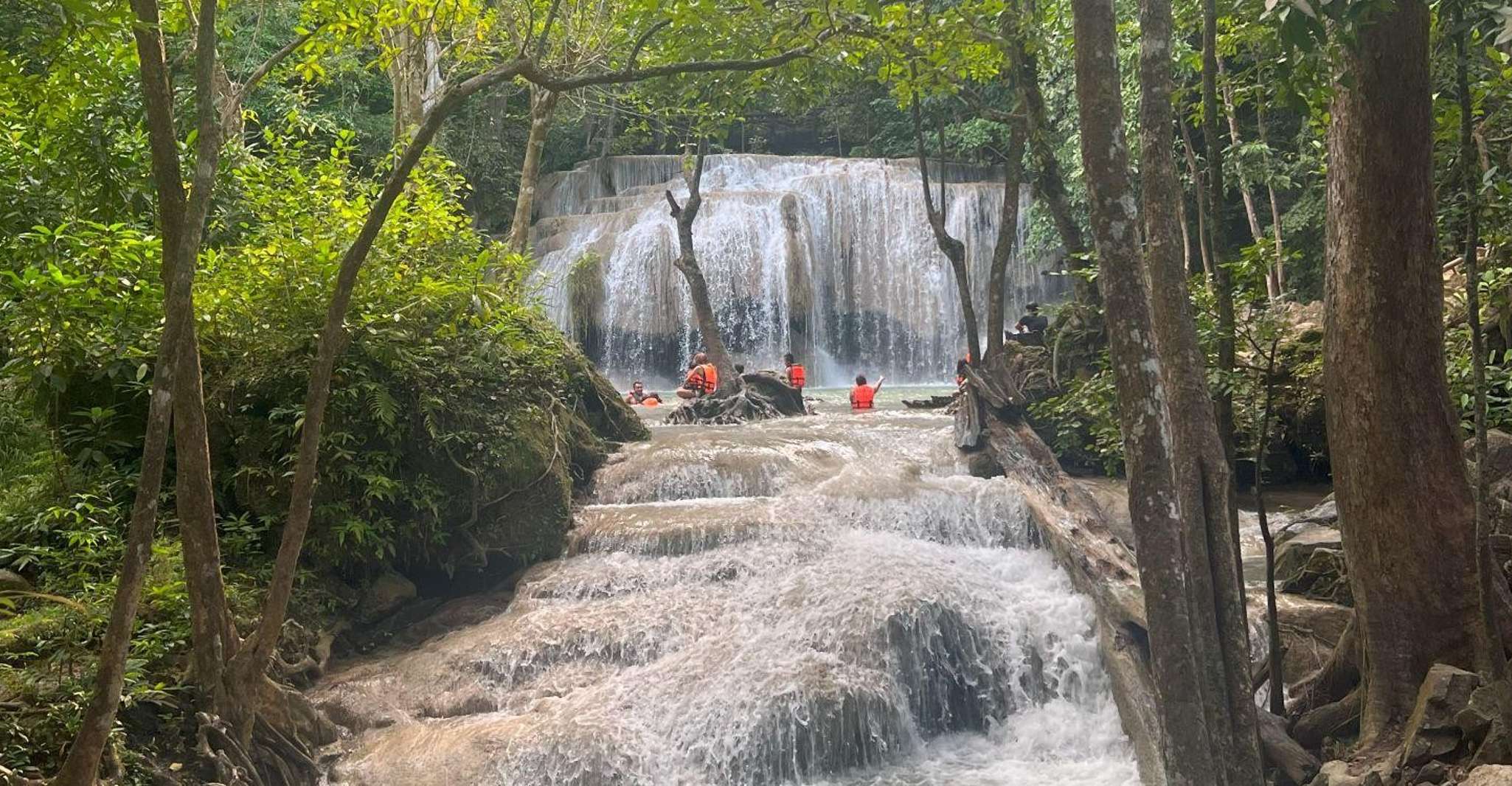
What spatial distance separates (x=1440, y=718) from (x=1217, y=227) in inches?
114

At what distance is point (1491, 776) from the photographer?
4.44 m

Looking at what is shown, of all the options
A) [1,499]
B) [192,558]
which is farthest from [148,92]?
[1,499]

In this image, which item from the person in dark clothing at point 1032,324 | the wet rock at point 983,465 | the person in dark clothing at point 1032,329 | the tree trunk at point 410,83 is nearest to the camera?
the wet rock at point 983,465

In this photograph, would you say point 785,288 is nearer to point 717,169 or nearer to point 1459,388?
point 717,169

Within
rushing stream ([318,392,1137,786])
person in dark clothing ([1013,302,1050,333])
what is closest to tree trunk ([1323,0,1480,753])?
rushing stream ([318,392,1137,786])

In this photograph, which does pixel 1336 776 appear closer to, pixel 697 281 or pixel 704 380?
pixel 704 380

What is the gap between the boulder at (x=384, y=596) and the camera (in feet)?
28.2

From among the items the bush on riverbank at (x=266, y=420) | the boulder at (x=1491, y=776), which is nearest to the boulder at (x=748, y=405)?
the bush on riverbank at (x=266, y=420)

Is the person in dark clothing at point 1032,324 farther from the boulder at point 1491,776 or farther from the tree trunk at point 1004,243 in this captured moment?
the boulder at point 1491,776

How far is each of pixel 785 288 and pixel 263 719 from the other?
57.8 feet

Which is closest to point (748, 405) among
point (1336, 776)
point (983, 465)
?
point (983, 465)

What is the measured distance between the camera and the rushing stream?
694 centimetres

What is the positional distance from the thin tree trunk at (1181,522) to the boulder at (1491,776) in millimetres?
837

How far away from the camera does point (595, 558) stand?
378 inches
